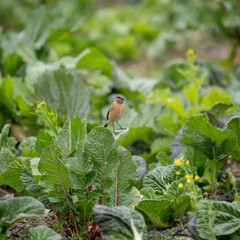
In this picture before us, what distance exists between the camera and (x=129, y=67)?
6.60 m

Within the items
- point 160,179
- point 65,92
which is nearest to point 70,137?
point 160,179

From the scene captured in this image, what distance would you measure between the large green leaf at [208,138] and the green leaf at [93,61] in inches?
63.1

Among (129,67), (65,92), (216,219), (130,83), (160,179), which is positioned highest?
(216,219)

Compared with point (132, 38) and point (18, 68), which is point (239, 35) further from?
point (18, 68)

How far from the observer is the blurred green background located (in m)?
3.55

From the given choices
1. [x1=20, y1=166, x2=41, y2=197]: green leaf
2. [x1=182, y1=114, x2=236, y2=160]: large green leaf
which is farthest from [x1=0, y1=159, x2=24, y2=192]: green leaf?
[x1=182, y1=114, x2=236, y2=160]: large green leaf

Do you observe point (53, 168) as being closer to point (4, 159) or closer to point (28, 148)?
point (4, 159)

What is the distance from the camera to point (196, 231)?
83.1 inches

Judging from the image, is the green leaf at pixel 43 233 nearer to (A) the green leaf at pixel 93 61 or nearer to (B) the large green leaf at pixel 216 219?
(B) the large green leaf at pixel 216 219

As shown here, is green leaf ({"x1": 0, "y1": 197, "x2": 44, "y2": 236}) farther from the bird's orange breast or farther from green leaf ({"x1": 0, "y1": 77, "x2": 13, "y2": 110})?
green leaf ({"x1": 0, "y1": 77, "x2": 13, "y2": 110})

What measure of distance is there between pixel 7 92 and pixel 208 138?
1.67 meters

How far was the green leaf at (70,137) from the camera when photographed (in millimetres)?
2322

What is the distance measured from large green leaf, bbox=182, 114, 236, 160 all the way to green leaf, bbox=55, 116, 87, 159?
75 centimetres

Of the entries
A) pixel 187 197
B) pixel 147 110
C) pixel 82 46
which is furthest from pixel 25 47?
pixel 187 197
